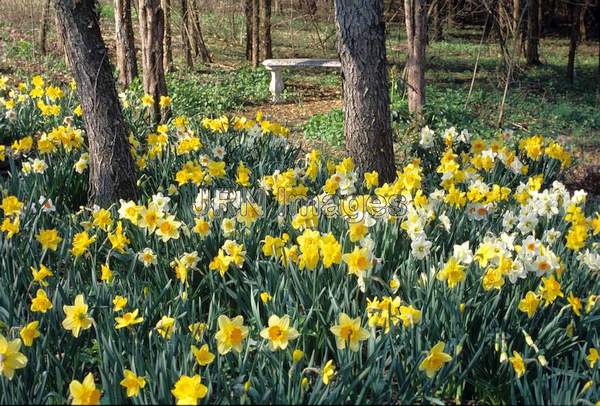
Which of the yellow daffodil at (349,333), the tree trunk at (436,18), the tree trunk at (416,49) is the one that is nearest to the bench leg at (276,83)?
the tree trunk at (436,18)

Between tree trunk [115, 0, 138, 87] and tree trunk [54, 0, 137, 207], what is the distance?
3986mm

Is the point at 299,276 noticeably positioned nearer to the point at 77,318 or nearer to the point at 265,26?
the point at 77,318

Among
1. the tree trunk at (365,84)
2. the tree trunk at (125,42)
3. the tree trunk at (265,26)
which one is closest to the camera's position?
the tree trunk at (365,84)

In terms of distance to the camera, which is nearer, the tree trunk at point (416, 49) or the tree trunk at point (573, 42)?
the tree trunk at point (416, 49)

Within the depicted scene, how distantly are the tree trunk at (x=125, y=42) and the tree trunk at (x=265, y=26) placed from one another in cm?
289

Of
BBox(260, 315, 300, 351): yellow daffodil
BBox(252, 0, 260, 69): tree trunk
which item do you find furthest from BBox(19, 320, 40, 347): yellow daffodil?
BBox(252, 0, 260, 69): tree trunk

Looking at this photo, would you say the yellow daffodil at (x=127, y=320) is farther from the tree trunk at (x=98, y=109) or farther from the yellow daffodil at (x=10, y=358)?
the tree trunk at (x=98, y=109)

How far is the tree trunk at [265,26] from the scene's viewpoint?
1139 cm

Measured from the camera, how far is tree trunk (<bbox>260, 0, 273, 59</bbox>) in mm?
11391

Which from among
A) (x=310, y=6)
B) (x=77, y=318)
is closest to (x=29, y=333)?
(x=77, y=318)

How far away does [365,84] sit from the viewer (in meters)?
4.71

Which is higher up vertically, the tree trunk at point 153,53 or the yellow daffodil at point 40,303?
the tree trunk at point 153,53

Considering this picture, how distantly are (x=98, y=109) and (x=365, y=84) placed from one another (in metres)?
1.72

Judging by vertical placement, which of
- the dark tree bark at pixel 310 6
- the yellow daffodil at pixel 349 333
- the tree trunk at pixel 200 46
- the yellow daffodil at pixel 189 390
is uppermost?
the dark tree bark at pixel 310 6
